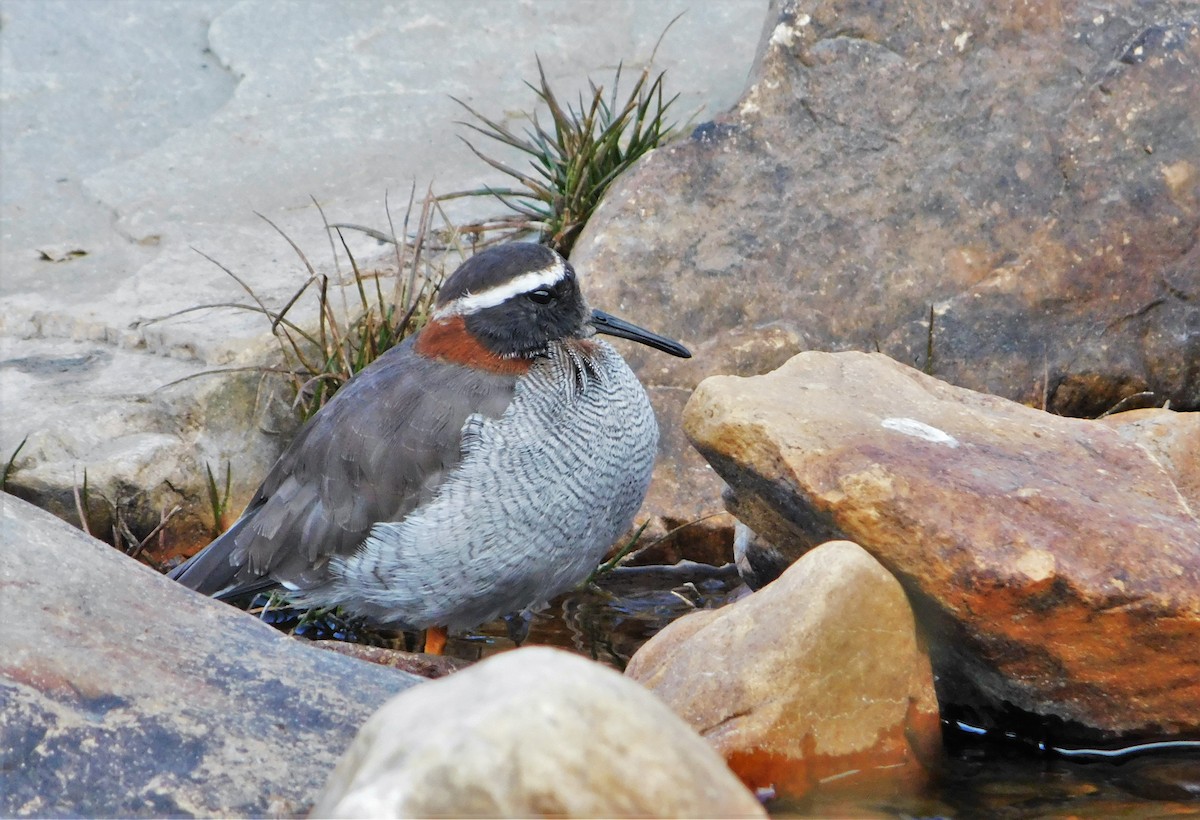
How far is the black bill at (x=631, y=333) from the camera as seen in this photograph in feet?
20.1

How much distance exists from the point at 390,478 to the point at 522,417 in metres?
0.57

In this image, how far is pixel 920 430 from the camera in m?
5.08

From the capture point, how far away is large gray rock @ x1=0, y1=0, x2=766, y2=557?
22.9 feet

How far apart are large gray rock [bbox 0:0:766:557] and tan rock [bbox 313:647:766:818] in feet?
14.0

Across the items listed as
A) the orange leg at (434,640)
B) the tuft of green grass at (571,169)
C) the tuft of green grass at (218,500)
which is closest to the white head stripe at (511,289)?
the orange leg at (434,640)

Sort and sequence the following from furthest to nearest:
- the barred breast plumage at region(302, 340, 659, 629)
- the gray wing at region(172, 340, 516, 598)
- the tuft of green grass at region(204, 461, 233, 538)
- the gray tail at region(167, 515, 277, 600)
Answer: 1. the tuft of green grass at region(204, 461, 233, 538)
2. the gray tail at region(167, 515, 277, 600)
3. the gray wing at region(172, 340, 516, 598)
4. the barred breast plumage at region(302, 340, 659, 629)

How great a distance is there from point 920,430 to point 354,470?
86.7 inches

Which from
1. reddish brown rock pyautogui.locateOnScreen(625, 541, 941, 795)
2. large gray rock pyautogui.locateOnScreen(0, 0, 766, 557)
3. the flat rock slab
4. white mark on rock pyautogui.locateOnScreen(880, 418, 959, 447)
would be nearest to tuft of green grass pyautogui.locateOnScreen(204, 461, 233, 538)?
large gray rock pyautogui.locateOnScreen(0, 0, 766, 557)

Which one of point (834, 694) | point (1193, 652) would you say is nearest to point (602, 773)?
point (834, 694)

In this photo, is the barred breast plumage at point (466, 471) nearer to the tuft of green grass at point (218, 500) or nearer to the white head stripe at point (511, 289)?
the white head stripe at point (511, 289)

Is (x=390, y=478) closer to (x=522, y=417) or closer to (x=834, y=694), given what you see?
(x=522, y=417)

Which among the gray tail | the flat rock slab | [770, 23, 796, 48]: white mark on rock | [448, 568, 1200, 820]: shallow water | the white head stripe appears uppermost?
[770, 23, 796, 48]: white mark on rock

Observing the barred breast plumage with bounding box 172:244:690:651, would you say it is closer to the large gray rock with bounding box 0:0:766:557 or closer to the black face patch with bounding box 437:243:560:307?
the black face patch with bounding box 437:243:560:307

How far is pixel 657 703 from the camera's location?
2.87 metres
